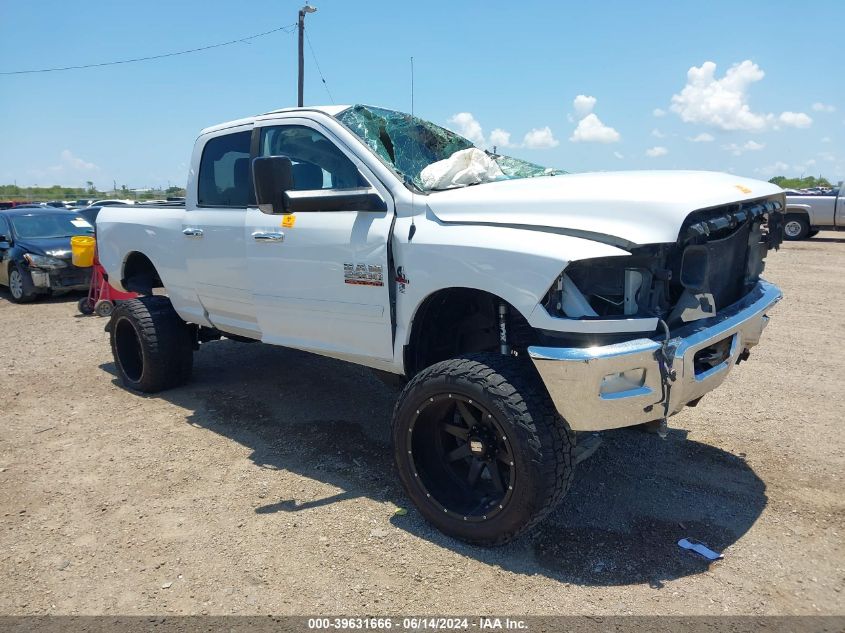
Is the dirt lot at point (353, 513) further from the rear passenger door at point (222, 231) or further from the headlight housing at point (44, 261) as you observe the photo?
the headlight housing at point (44, 261)

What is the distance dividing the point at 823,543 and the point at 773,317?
18.3 ft

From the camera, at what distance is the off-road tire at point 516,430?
286cm

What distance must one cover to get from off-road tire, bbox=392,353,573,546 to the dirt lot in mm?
204

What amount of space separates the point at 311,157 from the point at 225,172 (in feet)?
3.34

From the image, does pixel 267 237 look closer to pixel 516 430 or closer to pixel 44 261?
pixel 516 430

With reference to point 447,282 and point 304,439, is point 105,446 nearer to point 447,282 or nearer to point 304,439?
point 304,439

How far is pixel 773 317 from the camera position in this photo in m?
8.15

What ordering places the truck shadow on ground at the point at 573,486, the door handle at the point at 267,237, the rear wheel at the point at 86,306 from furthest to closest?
the rear wheel at the point at 86,306 → the door handle at the point at 267,237 → the truck shadow on ground at the point at 573,486

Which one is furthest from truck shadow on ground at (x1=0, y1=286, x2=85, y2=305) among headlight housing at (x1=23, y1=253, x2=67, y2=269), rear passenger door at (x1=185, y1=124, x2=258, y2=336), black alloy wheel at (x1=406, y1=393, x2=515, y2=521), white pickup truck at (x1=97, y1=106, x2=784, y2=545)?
black alloy wheel at (x1=406, y1=393, x2=515, y2=521)

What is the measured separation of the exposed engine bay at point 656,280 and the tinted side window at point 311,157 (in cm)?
143

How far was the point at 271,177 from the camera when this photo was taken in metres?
3.46

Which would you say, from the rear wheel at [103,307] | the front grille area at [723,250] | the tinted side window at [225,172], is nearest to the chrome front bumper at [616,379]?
the front grille area at [723,250]

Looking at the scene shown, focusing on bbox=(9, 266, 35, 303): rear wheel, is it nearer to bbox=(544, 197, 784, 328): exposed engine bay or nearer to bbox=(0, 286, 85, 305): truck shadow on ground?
bbox=(0, 286, 85, 305): truck shadow on ground

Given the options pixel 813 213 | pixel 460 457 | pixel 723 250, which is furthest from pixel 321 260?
pixel 813 213
